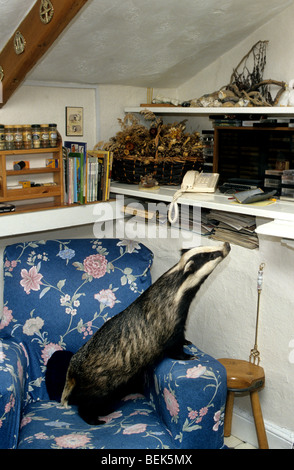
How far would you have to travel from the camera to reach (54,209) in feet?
8.17

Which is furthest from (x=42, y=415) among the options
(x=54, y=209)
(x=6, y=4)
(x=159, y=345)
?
(x=6, y=4)

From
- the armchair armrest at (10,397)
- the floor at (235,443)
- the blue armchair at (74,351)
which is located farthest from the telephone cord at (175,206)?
the floor at (235,443)

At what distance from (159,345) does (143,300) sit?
0.20 m

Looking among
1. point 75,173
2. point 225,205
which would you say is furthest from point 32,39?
point 225,205

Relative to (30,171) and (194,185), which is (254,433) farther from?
(30,171)

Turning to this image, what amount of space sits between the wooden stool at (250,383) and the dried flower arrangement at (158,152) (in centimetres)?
103

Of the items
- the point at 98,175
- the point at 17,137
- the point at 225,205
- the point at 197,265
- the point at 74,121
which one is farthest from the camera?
the point at 74,121

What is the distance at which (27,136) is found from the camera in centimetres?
236

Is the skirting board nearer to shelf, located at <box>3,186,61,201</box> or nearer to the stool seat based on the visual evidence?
the stool seat

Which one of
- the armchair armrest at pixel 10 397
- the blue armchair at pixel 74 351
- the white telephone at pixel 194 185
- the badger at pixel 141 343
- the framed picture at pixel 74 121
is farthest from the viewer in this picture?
the framed picture at pixel 74 121

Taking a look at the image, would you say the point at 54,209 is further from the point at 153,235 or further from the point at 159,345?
the point at 159,345

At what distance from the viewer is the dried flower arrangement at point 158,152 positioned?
8.71ft

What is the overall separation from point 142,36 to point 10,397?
1.68 meters

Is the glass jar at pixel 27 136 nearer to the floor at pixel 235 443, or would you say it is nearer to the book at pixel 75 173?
the book at pixel 75 173
